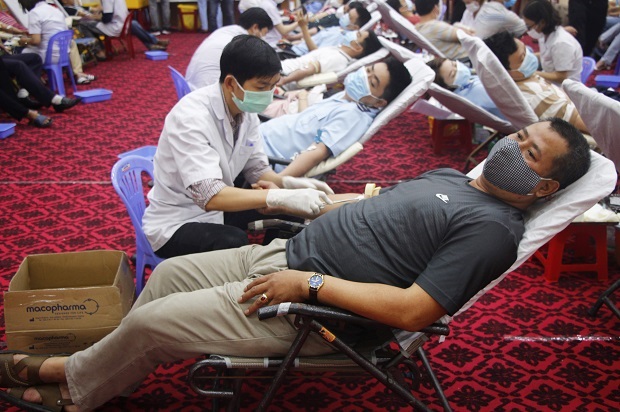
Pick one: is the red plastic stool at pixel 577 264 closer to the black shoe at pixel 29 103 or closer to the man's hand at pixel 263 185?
the man's hand at pixel 263 185

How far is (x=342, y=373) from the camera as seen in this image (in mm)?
1729

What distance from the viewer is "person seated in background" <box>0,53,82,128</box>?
5207 millimetres

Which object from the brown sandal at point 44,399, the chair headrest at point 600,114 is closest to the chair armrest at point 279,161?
the chair headrest at point 600,114

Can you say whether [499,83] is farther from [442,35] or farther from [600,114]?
[442,35]

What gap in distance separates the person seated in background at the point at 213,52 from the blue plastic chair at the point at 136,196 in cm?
154

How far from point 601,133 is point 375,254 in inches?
56.5

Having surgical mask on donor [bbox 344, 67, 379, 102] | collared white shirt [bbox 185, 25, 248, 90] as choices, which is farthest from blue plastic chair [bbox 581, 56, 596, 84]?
collared white shirt [bbox 185, 25, 248, 90]

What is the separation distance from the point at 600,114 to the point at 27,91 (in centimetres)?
499

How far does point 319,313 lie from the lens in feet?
5.18

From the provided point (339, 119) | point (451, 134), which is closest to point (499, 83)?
point (339, 119)

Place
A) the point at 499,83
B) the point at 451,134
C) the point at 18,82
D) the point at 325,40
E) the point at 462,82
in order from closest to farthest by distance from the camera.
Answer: the point at 499,83
the point at 462,82
the point at 451,134
the point at 18,82
the point at 325,40

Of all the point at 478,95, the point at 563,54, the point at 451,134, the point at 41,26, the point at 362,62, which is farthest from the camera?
the point at 41,26

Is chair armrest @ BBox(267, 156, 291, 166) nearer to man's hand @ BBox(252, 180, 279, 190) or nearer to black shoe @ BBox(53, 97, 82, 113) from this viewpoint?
man's hand @ BBox(252, 180, 279, 190)

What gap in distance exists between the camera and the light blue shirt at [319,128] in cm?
324
